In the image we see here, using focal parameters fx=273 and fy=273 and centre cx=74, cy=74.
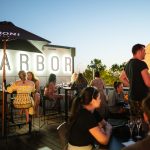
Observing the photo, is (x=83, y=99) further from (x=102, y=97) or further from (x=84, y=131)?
(x=102, y=97)

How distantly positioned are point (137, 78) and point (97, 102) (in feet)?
4.49

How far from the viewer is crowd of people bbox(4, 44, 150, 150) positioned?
244 centimetres

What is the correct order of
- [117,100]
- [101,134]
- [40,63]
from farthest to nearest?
[40,63] < [117,100] < [101,134]

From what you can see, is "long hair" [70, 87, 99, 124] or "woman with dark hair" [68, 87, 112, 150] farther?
"long hair" [70, 87, 99, 124]

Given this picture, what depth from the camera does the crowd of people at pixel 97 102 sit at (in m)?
2.44

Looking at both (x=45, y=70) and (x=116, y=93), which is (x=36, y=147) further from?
(x=45, y=70)

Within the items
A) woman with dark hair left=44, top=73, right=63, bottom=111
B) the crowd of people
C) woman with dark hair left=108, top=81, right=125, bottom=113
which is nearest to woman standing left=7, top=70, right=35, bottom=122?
the crowd of people

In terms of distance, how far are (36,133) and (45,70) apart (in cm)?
462

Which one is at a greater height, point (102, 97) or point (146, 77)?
point (146, 77)

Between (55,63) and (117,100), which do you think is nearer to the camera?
(117,100)

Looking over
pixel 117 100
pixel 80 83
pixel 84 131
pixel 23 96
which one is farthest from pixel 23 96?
pixel 84 131

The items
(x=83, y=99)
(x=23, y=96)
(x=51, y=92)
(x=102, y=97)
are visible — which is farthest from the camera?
(x=51, y=92)

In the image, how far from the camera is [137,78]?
3.84m

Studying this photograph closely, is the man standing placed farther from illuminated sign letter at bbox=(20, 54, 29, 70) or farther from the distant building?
illuminated sign letter at bbox=(20, 54, 29, 70)
